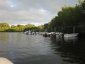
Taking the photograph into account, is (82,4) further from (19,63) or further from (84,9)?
(19,63)

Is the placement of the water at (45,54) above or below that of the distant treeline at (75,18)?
below

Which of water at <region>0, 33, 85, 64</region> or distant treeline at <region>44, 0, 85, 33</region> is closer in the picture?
water at <region>0, 33, 85, 64</region>

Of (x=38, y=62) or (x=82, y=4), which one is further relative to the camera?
(x=82, y=4)

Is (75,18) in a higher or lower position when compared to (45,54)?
higher

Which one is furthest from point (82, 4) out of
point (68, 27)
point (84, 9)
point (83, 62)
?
point (83, 62)

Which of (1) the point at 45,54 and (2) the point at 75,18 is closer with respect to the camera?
(1) the point at 45,54

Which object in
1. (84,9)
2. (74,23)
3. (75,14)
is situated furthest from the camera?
(74,23)

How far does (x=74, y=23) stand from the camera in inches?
3713

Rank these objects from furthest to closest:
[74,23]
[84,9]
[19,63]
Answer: [74,23] → [84,9] → [19,63]

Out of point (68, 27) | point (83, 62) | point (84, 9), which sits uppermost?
point (84, 9)

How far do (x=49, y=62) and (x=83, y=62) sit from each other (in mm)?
4288

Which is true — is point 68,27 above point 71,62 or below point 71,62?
above

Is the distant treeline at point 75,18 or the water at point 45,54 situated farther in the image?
the distant treeline at point 75,18

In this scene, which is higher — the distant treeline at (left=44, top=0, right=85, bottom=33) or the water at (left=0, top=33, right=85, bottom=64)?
the distant treeline at (left=44, top=0, right=85, bottom=33)
